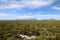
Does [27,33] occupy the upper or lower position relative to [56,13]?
lower

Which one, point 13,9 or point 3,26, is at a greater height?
point 13,9

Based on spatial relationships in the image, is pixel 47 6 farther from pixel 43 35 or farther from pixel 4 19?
pixel 4 19

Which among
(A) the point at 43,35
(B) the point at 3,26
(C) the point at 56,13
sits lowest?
(A) the point at 43,35

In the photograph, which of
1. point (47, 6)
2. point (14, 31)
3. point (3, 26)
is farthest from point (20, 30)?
point (47, 6)

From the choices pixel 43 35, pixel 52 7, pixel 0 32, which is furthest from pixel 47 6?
pixel 0 32

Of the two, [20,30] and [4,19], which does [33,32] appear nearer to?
[20,30]
